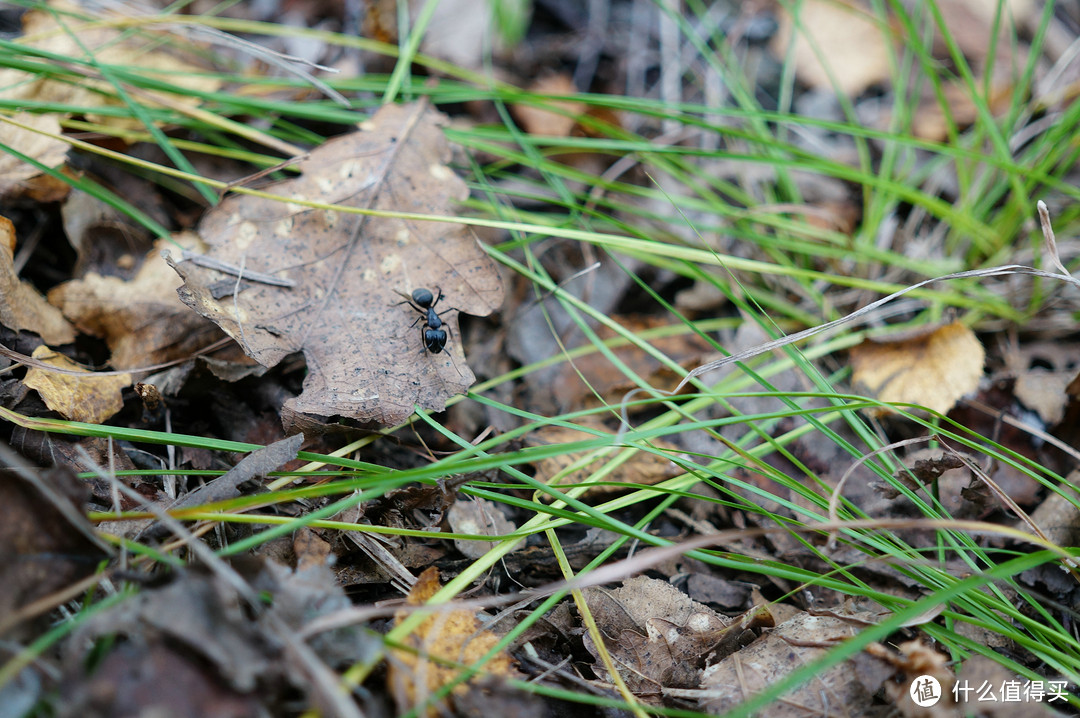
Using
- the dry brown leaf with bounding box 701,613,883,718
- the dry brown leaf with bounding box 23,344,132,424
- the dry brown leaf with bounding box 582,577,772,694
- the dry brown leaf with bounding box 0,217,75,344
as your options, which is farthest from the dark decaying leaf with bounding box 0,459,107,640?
the dry brown leaf with bounding box 701,613,883,718

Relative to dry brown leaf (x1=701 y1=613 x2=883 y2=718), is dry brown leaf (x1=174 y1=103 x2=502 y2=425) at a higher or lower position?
higher

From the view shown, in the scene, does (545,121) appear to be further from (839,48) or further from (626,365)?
(839,48)

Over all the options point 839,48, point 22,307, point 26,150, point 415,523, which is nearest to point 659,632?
point 415,523

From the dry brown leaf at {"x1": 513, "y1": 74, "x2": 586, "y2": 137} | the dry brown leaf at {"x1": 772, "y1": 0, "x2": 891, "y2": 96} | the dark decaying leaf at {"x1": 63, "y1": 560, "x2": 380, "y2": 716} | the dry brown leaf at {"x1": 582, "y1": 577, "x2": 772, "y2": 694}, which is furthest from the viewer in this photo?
the dry brown leaf at {"x1": 772, "y1": 0, "x2": 891, "y2": 96}

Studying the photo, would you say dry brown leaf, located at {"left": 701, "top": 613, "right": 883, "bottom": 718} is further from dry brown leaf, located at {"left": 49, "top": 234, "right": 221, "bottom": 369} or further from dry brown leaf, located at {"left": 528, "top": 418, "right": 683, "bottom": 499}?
dry brown leaf, located at {"left": 49, "top": 234, "right": 221, "bottom": 369}

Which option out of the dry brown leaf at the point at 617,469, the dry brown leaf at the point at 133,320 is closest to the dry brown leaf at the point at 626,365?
the dry brown leaf at the point at 617,469
